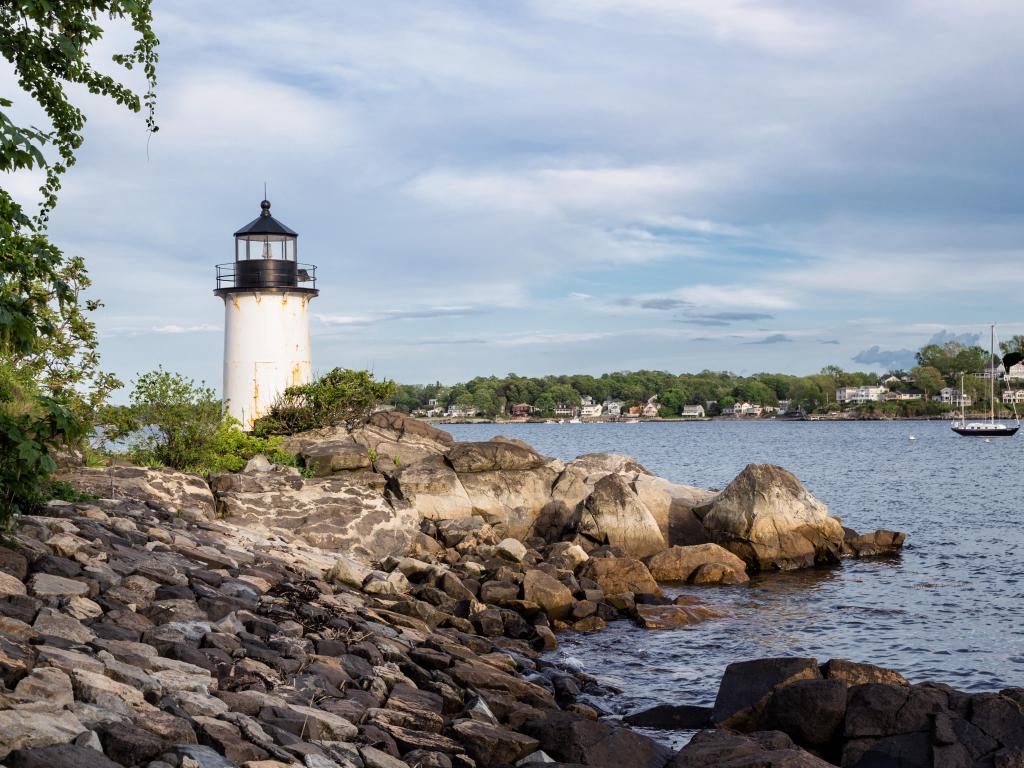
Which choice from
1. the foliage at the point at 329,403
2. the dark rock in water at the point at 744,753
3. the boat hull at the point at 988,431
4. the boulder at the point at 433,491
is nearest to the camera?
the dark rock in water at the point at 744,753

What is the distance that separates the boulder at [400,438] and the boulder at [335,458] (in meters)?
1.08

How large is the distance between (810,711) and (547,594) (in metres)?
7.08

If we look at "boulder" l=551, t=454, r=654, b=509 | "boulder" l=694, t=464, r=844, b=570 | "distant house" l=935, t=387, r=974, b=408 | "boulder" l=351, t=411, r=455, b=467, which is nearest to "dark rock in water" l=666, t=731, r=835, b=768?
"boulder" l=551, t=454, r=654, b=509

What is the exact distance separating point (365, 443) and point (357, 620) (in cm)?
1248

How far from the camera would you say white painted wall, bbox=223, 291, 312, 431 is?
2550cm

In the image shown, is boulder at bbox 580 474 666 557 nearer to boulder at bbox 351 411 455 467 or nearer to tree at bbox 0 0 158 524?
boulder at bbox 351 411 455 467

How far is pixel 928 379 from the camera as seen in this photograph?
154m

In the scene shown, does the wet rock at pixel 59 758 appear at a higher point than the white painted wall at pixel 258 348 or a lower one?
lower

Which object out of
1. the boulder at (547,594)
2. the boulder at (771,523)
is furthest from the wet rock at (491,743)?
the boulder at (771,523)

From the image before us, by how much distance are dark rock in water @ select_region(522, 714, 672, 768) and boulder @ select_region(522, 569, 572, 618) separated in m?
7.16

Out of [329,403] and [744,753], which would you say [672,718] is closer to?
[744,753]

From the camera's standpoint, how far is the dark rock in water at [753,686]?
10.3 metres

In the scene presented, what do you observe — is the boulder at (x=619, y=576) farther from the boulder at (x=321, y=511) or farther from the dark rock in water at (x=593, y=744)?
the dark rock in water at (x=593, y=744)

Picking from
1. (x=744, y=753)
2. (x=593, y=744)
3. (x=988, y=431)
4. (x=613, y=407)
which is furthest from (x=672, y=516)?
(x=613, y=407)
